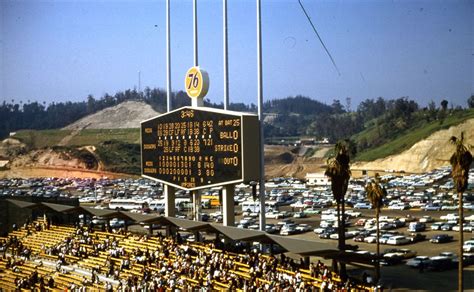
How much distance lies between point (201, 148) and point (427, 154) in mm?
120253

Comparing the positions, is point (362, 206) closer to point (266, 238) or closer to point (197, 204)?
point (197, 204)

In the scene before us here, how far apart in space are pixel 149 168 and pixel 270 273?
12332mm

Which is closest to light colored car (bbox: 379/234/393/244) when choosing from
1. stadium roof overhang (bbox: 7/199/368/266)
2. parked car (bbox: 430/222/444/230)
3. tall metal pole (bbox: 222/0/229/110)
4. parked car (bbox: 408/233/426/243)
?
parked car (bbox: 408/233/426/243)

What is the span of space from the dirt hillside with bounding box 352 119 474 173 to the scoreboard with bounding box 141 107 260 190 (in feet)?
366

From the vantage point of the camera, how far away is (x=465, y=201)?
84.4 meters

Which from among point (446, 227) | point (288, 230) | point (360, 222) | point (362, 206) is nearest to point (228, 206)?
point (288, 230)

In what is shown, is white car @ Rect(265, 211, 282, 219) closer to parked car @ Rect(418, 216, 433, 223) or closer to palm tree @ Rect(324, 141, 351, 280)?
parked car @ Rect(418, 216, 433, 223)

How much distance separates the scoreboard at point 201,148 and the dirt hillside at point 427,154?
366 ft

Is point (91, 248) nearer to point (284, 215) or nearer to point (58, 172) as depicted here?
point (284, 215)

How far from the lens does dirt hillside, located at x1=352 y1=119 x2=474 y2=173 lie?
469ft

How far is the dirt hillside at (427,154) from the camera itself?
469 feet

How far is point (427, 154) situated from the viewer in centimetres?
14662

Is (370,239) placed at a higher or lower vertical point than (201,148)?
lower

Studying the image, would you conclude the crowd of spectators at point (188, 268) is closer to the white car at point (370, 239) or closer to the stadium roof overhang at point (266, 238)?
the stadium roof overhang at point (266, 238)
